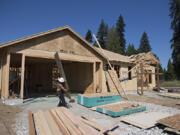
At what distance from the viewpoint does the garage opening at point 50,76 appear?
13.2 meters

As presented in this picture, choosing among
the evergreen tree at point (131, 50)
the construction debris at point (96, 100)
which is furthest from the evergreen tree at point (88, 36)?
the construction debris at point (96, 100)

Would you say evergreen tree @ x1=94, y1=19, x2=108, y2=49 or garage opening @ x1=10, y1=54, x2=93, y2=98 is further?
evergreen tree @ x1=94, y1=19, x2=108, y2=49

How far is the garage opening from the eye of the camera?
13.2m

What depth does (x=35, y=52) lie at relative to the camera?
858 cm

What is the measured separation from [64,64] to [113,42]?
34316 mm

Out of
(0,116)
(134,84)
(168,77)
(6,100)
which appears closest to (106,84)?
(134,84)

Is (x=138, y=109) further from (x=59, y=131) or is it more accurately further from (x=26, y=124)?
(x=26, y=124)

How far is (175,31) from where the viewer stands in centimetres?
2844

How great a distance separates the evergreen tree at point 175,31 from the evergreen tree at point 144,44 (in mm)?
26874

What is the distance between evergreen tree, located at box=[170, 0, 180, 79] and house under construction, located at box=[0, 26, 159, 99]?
12.1 metres

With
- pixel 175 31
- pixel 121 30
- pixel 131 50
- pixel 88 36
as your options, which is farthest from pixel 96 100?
pixel 121 30

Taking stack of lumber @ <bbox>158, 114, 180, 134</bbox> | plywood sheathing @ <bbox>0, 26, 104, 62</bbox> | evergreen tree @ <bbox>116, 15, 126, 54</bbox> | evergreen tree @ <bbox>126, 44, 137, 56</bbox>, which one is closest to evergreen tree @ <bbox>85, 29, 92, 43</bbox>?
evergreen tree @ <bbox>116, 15, 126, 54</bbox>

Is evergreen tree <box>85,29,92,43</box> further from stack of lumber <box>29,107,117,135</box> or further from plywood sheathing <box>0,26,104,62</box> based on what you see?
stack of lumber <box>29,107,117,135</box>

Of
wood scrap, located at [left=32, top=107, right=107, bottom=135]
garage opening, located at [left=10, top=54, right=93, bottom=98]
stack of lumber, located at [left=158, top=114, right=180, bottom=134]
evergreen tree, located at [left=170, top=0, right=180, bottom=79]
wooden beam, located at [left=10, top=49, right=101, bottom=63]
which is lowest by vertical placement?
stack of lumber, located at [left=158, top=114, right=180, bottom=134]
